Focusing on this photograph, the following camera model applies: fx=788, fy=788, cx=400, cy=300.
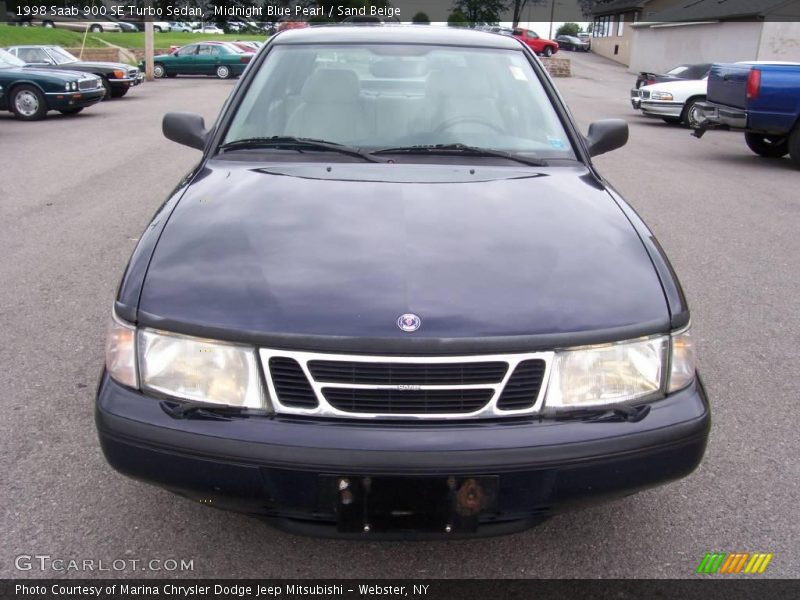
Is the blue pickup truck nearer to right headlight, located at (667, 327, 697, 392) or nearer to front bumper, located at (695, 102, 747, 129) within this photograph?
front bumper, located at (695, 102, 747, 129)

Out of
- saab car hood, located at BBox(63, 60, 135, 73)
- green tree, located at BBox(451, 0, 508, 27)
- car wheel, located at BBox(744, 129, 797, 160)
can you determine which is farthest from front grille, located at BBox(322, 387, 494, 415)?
green tree, located at BBox(451, 0, 508, 27)

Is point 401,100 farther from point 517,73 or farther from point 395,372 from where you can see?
point 395,372

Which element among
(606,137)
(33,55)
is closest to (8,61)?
(33,55)

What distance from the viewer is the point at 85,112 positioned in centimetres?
1745

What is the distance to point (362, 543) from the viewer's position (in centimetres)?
260

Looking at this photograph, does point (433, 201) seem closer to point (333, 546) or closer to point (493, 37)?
point (333, 546)

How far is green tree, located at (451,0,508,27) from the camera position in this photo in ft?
196

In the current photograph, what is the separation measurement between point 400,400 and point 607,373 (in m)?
0.59

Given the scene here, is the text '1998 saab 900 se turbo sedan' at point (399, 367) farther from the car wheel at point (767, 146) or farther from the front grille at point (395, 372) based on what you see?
the car wheel at point (767, 146)

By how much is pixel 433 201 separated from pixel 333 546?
1212mm

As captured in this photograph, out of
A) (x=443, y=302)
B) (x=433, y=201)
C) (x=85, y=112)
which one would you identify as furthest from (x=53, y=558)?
(x=85, y=112)

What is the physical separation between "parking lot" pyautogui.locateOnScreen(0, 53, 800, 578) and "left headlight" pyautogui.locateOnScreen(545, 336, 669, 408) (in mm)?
652

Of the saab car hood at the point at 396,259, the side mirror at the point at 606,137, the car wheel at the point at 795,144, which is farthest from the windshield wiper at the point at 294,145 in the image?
the car wheel at the point at 795,144

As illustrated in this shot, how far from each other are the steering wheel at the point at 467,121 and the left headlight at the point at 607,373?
1.50 meters
